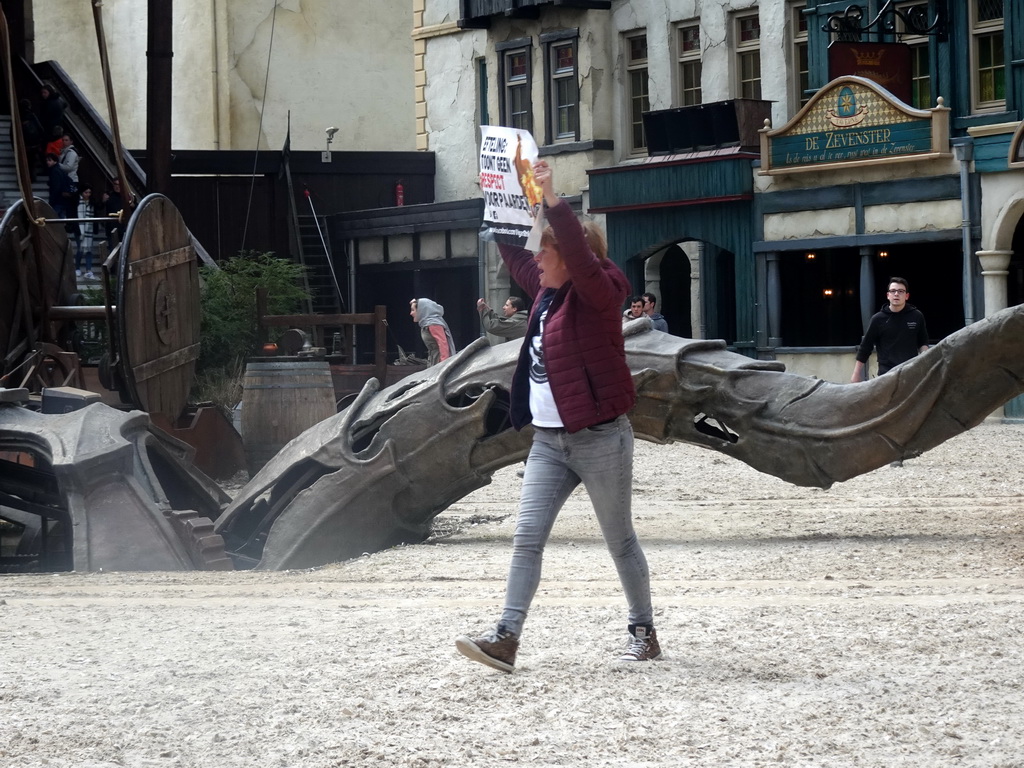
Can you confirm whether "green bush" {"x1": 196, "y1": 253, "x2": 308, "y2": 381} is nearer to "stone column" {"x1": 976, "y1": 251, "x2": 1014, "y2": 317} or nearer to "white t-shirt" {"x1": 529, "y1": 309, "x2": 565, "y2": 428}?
"stone column" {"x1": 976, "y1": 251, "x2": 1014, "y2": 317}

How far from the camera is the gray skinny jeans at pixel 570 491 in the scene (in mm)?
6094

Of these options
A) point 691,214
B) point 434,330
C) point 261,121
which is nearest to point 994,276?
point 691,214

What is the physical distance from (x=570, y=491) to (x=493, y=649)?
27.1 inches

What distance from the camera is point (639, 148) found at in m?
29.4

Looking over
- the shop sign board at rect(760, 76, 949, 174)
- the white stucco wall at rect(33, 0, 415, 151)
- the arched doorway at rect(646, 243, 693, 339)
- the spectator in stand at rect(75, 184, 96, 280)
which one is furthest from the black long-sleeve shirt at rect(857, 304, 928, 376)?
the white stucco wall at rect(33, 0, 415, 151)

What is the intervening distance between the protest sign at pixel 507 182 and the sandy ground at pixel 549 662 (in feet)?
5.97

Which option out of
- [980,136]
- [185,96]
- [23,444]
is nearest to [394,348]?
[185,96]

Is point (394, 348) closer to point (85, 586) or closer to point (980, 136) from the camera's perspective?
point (980, 136)

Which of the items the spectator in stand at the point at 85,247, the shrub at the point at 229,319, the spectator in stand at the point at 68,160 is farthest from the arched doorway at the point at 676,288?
the spectator in stand at the point at 85,247

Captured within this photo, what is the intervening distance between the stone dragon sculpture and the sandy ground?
432 millimetres

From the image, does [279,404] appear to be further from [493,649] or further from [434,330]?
[493,649]

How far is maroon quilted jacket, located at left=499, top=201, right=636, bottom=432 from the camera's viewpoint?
5980 millimetres

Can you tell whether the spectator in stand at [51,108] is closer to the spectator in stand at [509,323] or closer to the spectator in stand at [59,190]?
the spectator in stand at [59,190]

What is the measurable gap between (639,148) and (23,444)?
2038cm
